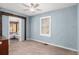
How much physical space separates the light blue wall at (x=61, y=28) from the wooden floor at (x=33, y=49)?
3.8 inches

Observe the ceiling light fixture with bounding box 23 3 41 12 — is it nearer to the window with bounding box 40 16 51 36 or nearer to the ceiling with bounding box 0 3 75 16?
the ceiling with bounding box 0 3 75 16

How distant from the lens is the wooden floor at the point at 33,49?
67.0 inches

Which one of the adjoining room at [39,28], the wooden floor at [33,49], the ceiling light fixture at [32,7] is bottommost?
the wooden floor at [33,49]

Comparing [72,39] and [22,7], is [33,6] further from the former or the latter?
[72,39]

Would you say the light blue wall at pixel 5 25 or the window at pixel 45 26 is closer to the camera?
the light blue wall at pixel 5 25

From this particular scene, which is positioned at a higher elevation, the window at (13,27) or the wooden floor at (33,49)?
the window at (13,27)

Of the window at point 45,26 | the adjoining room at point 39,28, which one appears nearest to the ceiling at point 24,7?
the adjoining room at point 39,28

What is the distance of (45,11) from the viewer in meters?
1.80

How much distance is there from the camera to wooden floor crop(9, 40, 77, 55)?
1702 millimetres

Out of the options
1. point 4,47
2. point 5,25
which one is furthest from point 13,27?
point 4,47

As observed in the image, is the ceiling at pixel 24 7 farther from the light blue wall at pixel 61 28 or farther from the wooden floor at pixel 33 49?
the wooden floor at pixel 33 49

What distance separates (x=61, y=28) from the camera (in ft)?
5.81

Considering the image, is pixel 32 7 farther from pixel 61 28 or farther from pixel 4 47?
pixel 4 47
